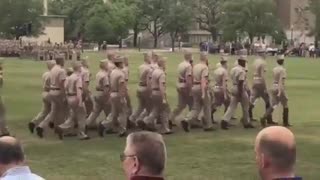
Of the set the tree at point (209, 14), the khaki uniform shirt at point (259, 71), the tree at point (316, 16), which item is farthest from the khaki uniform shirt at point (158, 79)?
the tree at point (209, 14)

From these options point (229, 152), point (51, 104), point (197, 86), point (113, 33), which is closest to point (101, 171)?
point (229, 152)

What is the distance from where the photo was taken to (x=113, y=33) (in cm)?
10556

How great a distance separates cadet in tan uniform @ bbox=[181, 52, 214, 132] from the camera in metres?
19.0

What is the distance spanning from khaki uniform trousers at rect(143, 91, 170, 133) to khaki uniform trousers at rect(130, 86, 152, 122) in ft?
0.79

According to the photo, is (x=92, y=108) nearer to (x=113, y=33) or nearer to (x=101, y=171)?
(x=101, y=171)

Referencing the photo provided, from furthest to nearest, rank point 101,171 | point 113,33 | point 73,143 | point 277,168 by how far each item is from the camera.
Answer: point 113,33 < point 73,143 < point 101,171 < point 277,168

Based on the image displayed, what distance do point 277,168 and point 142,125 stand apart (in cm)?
1386

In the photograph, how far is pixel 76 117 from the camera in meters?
17.6

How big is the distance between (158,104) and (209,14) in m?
101

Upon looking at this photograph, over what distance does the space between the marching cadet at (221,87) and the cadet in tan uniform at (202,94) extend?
26.5 inches

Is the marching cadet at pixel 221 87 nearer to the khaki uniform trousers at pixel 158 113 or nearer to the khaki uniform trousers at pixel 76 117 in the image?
the khaki uniform trousers at pixel 158 113

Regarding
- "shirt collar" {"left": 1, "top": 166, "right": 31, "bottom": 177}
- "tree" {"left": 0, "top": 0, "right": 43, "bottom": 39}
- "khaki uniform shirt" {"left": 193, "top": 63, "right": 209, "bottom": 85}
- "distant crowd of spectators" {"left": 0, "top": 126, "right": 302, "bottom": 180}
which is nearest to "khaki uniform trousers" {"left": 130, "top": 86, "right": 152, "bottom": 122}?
"khaki uniform shirt" {"left": 193, "top": 63, "right": 209, "bottom": 85}

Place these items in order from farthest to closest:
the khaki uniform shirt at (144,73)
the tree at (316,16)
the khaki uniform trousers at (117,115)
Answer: the tree at (316,16) → the khaki uniform shirt at (144,73) → the khaki uniform trousers at (117,115)

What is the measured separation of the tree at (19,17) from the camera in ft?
284
